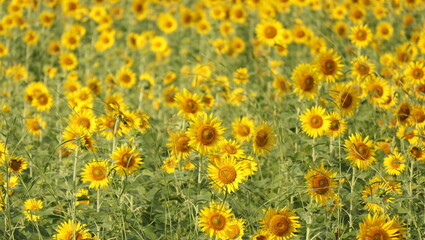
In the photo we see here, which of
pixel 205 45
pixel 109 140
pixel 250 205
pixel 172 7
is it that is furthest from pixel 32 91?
pixel 172 7

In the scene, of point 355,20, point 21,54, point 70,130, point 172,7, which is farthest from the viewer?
point 172,7

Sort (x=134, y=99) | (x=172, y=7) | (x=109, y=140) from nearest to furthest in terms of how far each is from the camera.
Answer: (x=109, y=140) < (x=134, y=99) < (x=172, y=7)

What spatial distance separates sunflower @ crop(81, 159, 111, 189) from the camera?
328 centimetres

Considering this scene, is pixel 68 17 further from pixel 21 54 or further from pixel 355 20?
pixel 355 20

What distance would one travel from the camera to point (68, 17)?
361 inches

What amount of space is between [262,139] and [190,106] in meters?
0.54

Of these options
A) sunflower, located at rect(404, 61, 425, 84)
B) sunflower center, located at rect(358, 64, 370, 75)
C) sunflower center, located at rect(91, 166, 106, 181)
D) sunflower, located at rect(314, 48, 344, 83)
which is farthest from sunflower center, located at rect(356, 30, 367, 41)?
sunflower center, located at rect(91, 166, 106, 181)

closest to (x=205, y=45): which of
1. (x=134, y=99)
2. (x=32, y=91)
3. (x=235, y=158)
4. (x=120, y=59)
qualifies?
(x=120, y=59)

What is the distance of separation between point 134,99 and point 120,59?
2.44 meters

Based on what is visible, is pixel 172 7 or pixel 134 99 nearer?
pixel 134 99

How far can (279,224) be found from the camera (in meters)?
3.01

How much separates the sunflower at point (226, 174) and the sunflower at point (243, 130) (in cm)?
83

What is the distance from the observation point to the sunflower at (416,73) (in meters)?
4.73

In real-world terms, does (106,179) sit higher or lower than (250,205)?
higher
